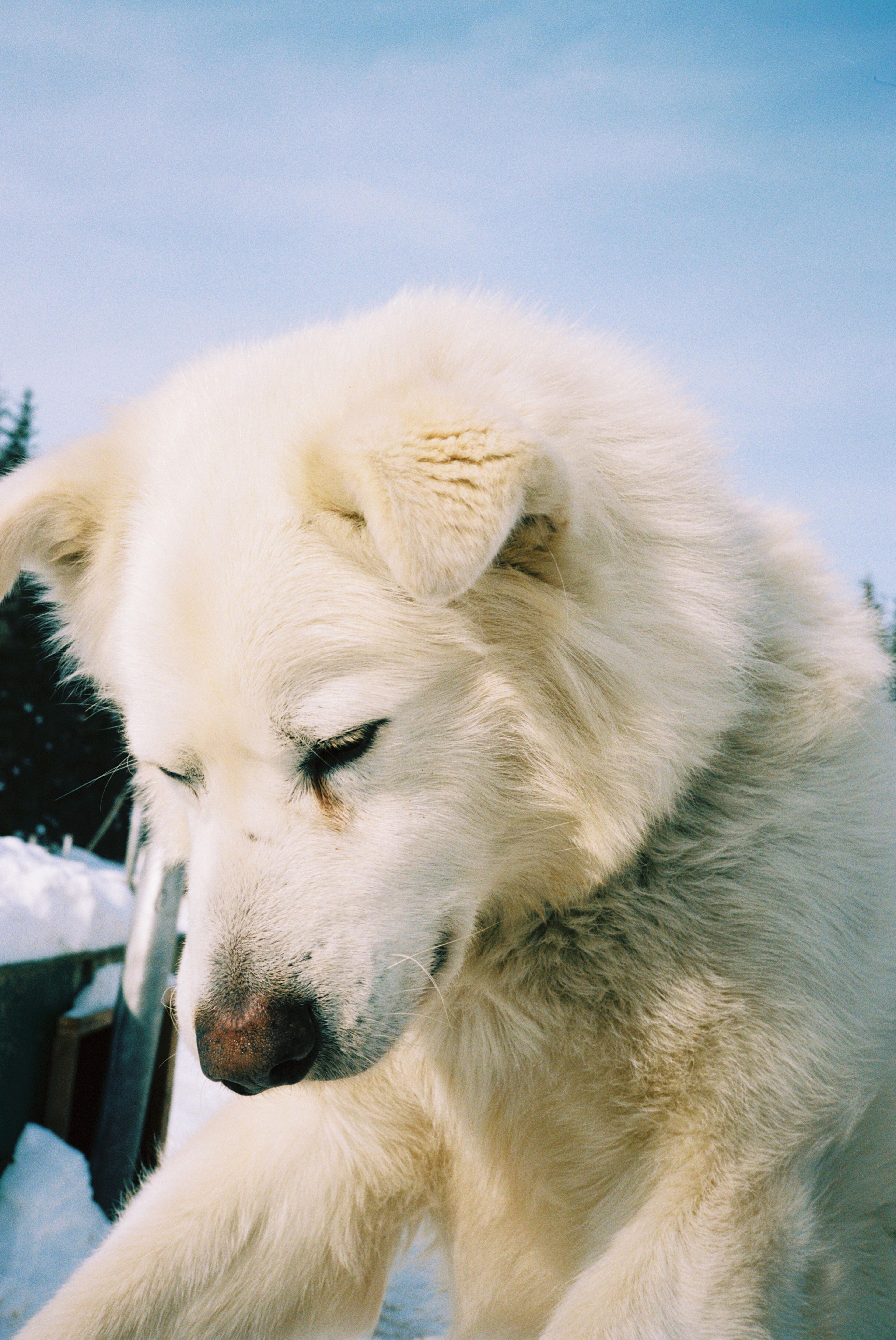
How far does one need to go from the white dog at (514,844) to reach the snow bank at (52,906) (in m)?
1.71

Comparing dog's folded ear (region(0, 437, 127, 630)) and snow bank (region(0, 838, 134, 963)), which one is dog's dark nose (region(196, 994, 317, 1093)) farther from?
snow bank (region(0, 838, 134, 963))

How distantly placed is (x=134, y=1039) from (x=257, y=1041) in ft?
11.0

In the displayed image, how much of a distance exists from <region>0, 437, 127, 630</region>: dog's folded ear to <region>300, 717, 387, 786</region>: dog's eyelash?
3.16 ft

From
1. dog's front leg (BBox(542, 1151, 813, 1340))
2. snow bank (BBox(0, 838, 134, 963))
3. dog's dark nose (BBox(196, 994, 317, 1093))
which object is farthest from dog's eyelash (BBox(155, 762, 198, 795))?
snow bank (BBox(0, 838, 134, 963))

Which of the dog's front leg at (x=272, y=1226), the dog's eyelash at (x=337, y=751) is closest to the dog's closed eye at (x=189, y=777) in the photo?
the dog's eyelash at (x=337, y=751)

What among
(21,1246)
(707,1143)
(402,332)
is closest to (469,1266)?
(707,1143)

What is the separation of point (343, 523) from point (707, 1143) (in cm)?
142

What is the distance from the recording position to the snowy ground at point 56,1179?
10.6ft

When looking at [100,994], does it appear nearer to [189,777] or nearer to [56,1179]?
[56,1179]

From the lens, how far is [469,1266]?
2.48m

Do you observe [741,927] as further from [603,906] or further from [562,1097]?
[562,1097]

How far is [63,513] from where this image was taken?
251 centimetres

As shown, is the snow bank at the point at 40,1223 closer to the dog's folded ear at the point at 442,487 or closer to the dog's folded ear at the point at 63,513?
the dog's folded ear at the point at 63,513

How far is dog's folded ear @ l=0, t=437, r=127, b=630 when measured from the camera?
7.91ft
